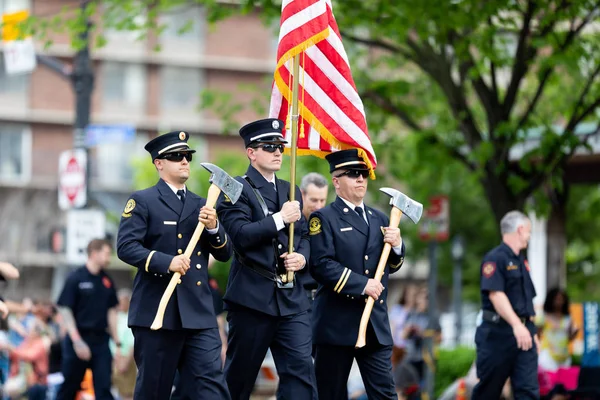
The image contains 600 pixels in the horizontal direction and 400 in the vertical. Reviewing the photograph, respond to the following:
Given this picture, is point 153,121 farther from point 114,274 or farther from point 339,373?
point 339,373

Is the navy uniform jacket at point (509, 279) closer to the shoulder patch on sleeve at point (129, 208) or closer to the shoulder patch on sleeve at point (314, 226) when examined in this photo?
the shoulder patch on sleeve at point (314, 226)

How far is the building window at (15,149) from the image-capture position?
176 feet

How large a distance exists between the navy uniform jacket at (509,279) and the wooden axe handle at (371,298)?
2.29m

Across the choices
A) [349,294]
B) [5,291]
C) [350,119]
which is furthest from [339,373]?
[5,291]

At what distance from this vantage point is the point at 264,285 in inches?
350

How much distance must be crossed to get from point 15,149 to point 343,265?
46.2 m

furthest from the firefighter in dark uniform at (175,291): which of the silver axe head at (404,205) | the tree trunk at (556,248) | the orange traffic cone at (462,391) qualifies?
the tree trunk at (556,248)

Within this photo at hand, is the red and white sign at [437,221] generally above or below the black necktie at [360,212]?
above

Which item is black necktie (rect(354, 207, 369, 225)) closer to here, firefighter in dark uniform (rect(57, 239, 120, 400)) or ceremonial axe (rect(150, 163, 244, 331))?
ceremonial axe (rect(150, 163, 244, 331))

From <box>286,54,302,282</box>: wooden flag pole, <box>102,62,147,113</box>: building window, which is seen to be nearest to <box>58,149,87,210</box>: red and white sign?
<box>286,54,302,282</box>: wooden flag pole

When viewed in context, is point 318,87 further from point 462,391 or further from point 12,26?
point 12,26

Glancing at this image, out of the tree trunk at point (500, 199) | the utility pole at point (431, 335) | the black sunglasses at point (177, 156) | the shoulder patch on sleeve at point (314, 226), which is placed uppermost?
the tree trunk at point (500, 199)

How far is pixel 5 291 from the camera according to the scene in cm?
4628

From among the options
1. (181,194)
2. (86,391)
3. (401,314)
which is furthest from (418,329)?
(181,194)
